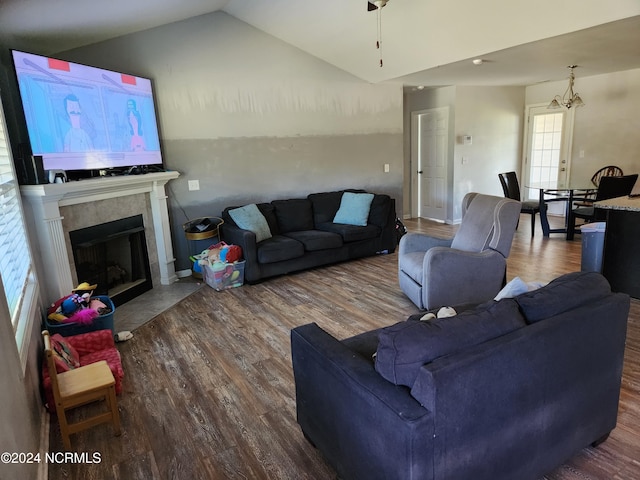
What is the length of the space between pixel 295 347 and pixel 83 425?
1225mm

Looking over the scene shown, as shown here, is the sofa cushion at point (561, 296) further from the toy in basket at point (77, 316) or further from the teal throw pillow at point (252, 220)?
the teal throw pillow at point (252, 220)

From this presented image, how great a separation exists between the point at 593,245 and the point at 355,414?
3565 mm

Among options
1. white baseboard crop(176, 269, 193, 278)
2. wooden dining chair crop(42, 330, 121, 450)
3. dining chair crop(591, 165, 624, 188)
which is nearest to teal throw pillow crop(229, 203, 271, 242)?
white baseboard crop(176, 269, 193, 278)

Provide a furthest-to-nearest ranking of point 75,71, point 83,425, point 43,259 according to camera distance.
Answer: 1. point 75,71
2. point 43,259
3. point 83,425

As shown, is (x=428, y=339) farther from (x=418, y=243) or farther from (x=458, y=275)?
(x=418, y=243)

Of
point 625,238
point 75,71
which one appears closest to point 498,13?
point 625,238

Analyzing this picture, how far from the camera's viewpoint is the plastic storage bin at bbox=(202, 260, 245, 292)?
4336 millimetres

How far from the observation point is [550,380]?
5.18ft

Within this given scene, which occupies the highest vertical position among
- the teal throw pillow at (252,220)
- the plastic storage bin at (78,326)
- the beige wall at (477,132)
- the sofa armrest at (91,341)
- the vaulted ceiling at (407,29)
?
the vaulted ceiling at (407,29)

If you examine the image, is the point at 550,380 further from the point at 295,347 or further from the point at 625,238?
the point at 625,238

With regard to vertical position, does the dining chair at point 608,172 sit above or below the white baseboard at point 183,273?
above

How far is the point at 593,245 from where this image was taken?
3.96 metres

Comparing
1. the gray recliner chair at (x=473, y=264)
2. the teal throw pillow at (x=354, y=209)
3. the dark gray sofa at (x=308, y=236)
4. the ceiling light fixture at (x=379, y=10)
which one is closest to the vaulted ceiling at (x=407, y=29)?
the ceiling light fixture at (x=379, y=10)

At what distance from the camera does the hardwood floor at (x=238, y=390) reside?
6.35 ft
